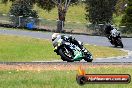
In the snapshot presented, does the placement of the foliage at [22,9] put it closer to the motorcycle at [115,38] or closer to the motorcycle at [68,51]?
the motorcycle at [115,38]

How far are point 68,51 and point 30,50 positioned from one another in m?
10.4

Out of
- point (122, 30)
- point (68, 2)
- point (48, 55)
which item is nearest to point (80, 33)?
point (122, 30)

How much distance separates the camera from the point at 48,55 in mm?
26156

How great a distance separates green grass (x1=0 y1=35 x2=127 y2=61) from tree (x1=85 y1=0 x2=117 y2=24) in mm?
17706

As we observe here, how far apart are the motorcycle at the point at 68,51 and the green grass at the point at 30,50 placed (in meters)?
5.87

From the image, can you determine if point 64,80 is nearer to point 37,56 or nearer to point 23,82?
point 23,82

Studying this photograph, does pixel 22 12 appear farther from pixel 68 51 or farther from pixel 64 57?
pixel 64 57

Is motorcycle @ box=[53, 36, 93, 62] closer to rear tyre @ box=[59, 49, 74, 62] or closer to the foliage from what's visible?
rear tyre @ box=[59, 49, 74, 62]

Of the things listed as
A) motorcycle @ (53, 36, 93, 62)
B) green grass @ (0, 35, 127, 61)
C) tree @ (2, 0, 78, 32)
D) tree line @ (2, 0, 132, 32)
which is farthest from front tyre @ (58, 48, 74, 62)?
tree line @ (2, 0, 132, 32)

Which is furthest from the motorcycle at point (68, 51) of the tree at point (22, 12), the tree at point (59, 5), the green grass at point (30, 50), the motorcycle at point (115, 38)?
the tree at point (22, 12)

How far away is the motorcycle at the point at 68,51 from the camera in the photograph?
17.4 meters

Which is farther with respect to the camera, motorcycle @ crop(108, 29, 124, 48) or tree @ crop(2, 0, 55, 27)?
tree @ crop(2, 0, 55, 27)

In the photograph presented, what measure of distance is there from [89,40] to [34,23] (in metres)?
10.2

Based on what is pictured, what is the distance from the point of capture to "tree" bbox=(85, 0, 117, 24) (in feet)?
165
